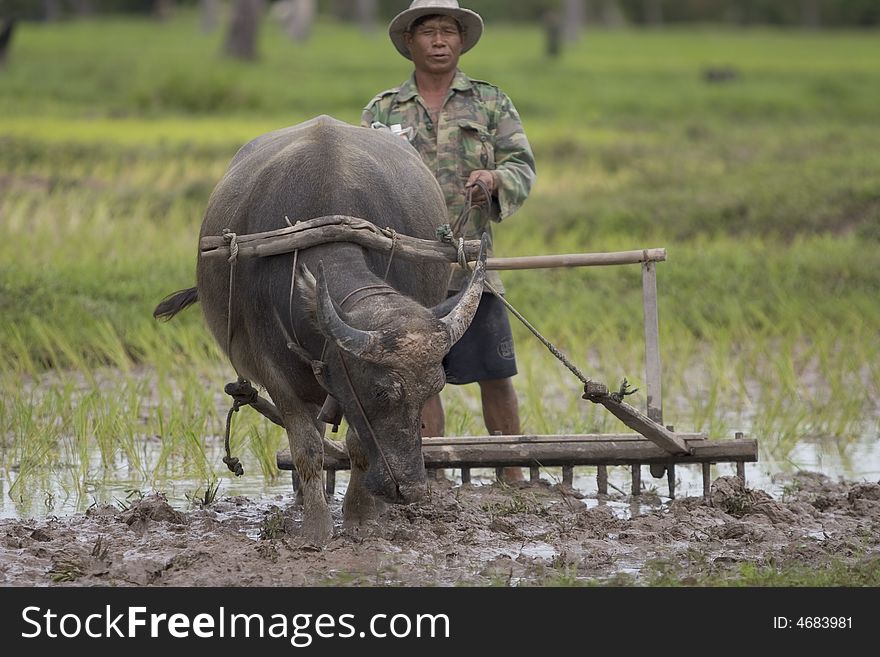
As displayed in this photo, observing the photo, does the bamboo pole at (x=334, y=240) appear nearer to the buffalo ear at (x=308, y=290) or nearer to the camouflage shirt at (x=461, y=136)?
the buffalo ear at (x=308, y=290)

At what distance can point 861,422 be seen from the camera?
21.8 feet

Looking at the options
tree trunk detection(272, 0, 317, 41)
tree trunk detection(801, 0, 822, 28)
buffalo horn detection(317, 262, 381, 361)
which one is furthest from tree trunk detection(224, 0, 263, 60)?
tree trunk detection(801, 0, 822, 28)

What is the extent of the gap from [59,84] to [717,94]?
10.3 meters

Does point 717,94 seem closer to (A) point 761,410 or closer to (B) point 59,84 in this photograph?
(B) point 59,84

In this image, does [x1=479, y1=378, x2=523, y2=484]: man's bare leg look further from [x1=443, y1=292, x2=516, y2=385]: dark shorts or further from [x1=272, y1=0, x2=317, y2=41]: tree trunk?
[x1=272, y1=0, x2=317, y2=41]: tree trunk

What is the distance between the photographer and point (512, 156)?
5.36m

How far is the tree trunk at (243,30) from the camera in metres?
26.6

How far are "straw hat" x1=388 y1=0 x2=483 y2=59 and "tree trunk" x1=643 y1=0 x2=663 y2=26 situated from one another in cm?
4777

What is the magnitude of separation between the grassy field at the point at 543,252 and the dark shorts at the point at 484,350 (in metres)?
0.61

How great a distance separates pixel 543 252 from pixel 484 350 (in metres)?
4.52

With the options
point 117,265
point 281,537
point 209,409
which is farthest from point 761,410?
point 117,265

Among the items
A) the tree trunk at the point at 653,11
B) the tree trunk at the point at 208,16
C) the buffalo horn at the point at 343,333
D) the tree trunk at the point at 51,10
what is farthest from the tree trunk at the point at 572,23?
the buffalo horn at the point at 343,333

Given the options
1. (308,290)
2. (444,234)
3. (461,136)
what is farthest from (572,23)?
(308,290)

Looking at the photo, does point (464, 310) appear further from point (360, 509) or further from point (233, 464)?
point (233, 464)
